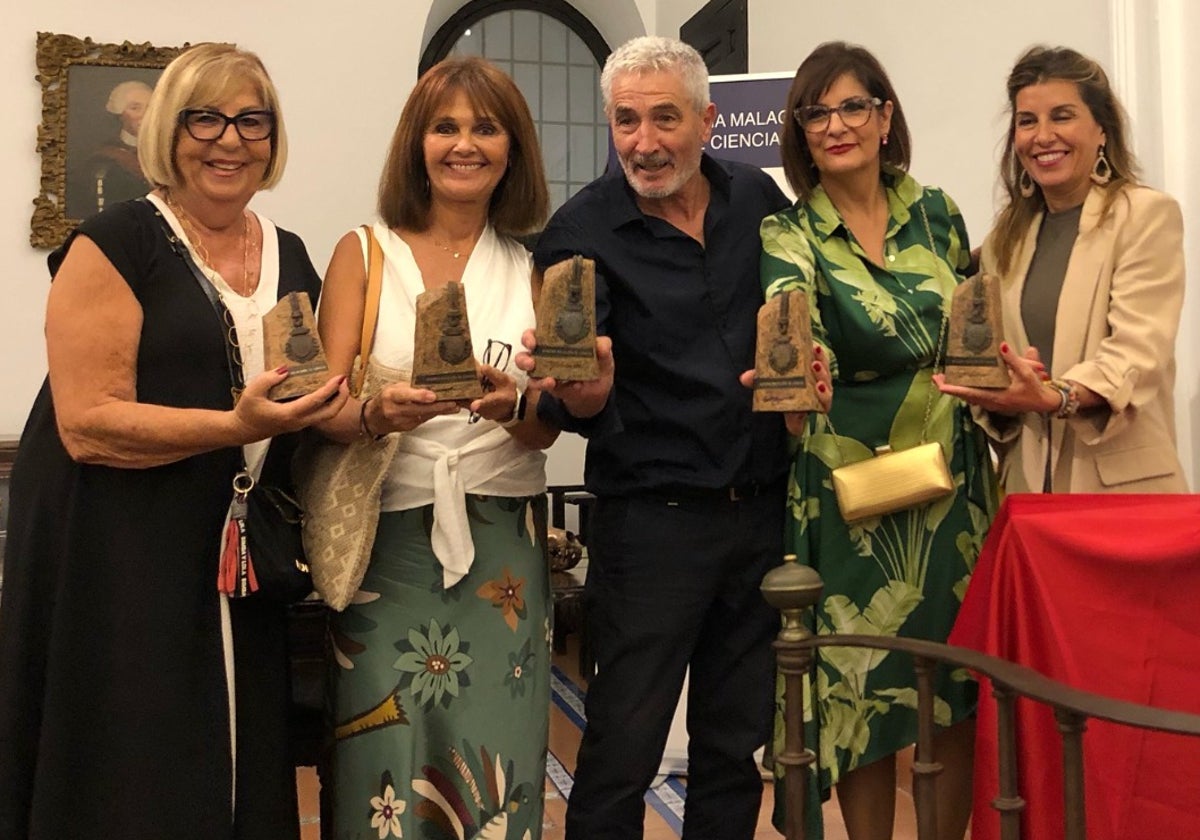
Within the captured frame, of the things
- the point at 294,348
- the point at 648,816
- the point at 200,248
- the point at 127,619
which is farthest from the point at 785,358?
the point at 648,816

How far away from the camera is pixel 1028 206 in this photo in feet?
8.57

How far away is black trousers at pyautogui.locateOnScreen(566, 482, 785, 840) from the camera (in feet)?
7.67

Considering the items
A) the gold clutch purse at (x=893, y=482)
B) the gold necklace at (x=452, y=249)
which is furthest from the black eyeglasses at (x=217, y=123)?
the gold clutch purse at (x=893, y=482)

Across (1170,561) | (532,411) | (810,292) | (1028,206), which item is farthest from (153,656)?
(1028,206)

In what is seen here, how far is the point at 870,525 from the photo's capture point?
7.80 feet

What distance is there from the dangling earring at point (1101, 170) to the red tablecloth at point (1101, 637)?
0.74m

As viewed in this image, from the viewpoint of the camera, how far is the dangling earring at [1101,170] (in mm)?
2508

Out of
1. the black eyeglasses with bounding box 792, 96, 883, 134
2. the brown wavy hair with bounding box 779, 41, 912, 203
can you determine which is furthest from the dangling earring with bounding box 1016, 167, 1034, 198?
the black eyeglasses with bounding box 792, 96, 883, 134

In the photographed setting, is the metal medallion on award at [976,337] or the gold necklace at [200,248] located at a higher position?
the gold necklace at [200,248]

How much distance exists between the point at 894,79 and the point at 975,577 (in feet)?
9.77

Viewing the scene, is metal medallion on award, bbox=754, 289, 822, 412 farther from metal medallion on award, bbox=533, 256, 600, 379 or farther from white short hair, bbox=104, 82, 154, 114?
white short hair, bbox=104, 82, 154, 114

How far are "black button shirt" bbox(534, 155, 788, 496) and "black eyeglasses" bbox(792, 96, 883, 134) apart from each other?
0.84 ft

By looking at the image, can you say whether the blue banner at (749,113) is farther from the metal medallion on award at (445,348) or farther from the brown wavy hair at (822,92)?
the metal medallion on award at (445,348)

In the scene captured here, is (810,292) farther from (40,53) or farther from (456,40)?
(456,40)
